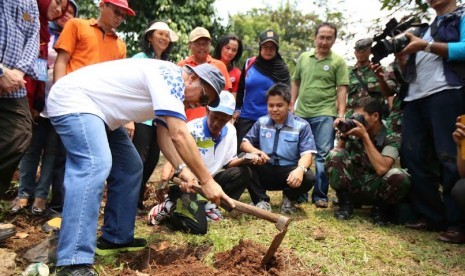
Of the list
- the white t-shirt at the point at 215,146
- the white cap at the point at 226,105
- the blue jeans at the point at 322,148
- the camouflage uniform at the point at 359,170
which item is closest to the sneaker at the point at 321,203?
the blue jeans at the point at 322,148

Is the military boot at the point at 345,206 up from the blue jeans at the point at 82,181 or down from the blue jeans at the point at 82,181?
down

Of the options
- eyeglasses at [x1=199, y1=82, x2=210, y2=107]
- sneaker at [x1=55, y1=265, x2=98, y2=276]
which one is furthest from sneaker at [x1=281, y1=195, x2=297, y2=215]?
sneaker at [x1=55, y1=265, x2=98, y2=276]

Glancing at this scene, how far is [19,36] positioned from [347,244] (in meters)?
2.86

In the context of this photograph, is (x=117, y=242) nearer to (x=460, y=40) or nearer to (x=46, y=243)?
(x=46, y=243)

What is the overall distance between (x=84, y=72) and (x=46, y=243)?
3.81 feet

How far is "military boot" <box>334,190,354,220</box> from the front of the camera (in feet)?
13.7

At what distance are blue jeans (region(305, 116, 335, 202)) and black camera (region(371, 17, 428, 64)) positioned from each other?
44.1 inches

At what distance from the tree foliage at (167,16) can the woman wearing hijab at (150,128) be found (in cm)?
401

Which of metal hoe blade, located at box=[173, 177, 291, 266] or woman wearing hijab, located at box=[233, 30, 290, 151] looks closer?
metal hoe blade, located at box=[173, 177, 291, 266]

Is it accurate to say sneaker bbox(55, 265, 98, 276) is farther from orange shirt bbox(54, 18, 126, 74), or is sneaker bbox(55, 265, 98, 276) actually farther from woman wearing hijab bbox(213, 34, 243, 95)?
woman wearing hijab bbox(213, 34, 243, 95)

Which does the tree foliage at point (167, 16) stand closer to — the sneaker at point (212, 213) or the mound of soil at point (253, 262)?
the sneaker at point (212, 213)

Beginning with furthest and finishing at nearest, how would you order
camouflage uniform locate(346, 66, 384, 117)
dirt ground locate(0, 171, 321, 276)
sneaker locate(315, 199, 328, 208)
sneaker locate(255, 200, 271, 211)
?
camouflage uniform locate(346, 66, 384, 117) → sneaker locate(315, 199, 328, 208) → sneaker locate(255, 200, 271, 211) → dirt ground locate(0, 171, 321, 276)

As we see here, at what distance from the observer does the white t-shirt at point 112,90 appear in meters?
2.62

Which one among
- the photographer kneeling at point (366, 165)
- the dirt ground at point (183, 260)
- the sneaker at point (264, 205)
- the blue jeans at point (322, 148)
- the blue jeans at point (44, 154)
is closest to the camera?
the dirt ground at point (183, 260)
